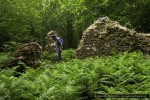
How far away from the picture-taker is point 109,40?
18203 millimetres

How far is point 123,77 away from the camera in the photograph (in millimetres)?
9984

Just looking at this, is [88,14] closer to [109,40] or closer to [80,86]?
[109,40]

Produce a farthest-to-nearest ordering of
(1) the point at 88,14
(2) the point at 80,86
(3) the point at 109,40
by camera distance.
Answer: (1) the point at 88,14 → (3) the point at 109,40 → (2) the point at 80,86

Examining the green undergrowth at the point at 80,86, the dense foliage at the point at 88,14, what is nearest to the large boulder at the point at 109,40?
the green undergrowth at the point at 80,86

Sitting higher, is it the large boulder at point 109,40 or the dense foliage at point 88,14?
the dense foliage at point 88,14

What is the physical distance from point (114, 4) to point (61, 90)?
20159mm

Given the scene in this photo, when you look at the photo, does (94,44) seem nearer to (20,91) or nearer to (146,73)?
(146,73)

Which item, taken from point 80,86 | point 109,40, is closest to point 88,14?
point 109,40

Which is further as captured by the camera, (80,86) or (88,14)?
(88,14)

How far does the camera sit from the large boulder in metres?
17.7

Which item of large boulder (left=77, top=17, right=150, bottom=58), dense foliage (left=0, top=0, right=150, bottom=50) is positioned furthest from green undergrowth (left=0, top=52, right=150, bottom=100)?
dense foliage (left=0, top=0, right=150, bottom=50)

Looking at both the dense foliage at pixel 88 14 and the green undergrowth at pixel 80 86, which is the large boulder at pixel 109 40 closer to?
the green undergrowth at pixel 80 86

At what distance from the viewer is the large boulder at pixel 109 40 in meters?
17.7

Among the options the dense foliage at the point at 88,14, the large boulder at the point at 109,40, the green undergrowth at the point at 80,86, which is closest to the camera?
the green undergrowth at the point at 80,86
